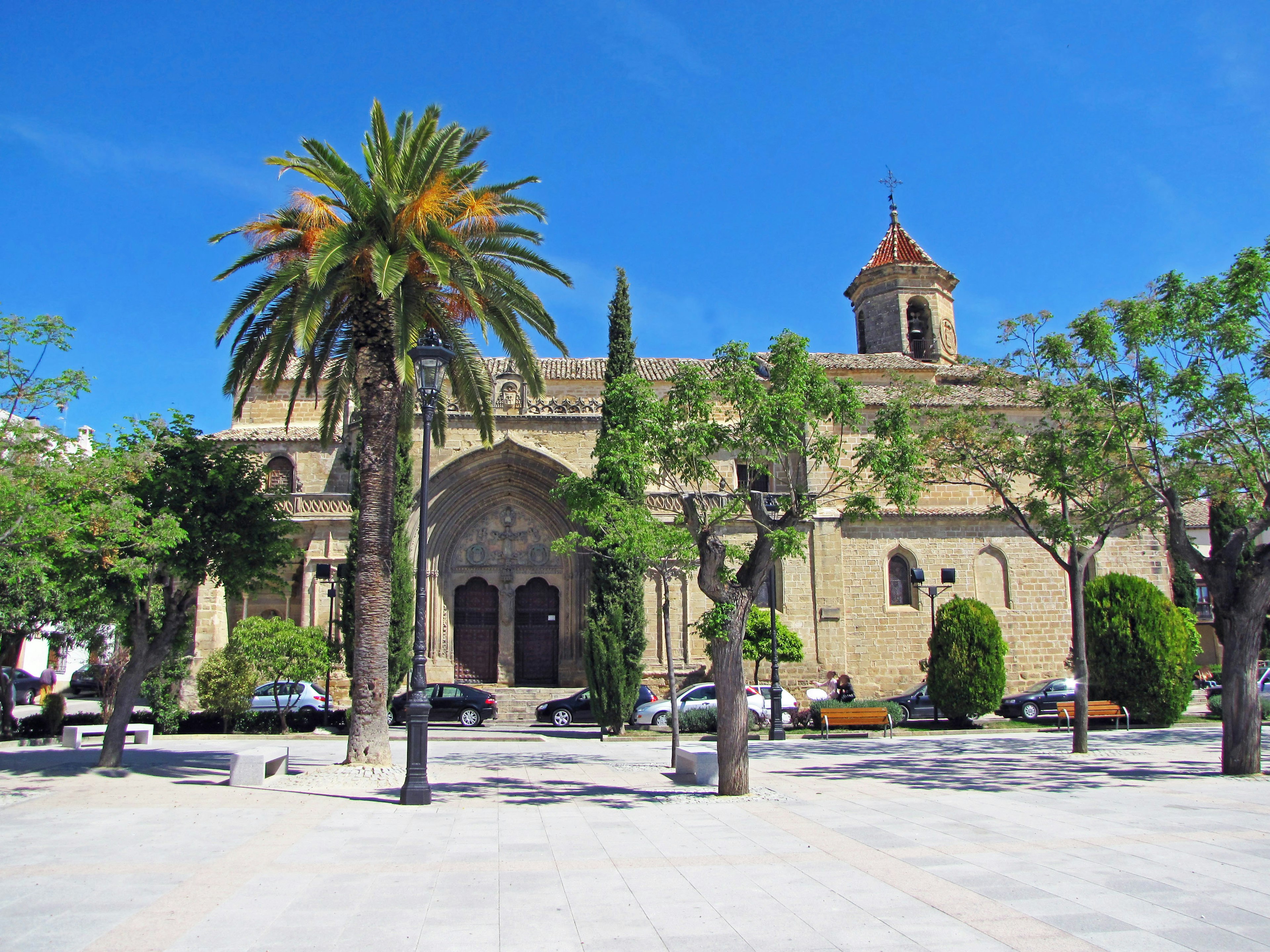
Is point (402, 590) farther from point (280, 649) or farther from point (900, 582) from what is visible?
point (900, 582)

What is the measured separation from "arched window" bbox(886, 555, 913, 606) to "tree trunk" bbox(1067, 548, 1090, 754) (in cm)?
1149

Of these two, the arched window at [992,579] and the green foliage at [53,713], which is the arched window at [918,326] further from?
the green foliage at [53,713]

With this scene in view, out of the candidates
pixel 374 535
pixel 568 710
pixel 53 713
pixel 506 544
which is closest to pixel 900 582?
pixel 568 710

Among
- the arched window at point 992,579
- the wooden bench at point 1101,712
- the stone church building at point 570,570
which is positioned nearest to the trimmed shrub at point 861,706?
the stone church building at point 570,570

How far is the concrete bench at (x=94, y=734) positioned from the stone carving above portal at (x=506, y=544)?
999 cm

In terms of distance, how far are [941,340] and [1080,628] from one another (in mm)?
20819

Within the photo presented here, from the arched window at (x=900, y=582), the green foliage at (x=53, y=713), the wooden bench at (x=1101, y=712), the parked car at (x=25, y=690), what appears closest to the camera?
the green foliage at (x=53, y=713)

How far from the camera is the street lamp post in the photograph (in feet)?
34.5

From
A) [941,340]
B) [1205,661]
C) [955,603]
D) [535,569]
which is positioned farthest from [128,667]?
[1205,661]

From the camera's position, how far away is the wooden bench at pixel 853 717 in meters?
20.4

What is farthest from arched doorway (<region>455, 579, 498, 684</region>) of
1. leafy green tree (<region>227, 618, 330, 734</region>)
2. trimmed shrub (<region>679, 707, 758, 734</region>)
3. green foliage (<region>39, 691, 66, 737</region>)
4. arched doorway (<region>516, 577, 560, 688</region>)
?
green foliage (<region>39, 691, 66, 737</region>)

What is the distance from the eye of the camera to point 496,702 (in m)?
25.3

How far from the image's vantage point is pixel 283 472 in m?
28.6

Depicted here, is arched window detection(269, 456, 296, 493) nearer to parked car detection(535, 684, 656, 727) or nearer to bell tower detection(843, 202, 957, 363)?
parked car detection(535, 684, 656, 727)
